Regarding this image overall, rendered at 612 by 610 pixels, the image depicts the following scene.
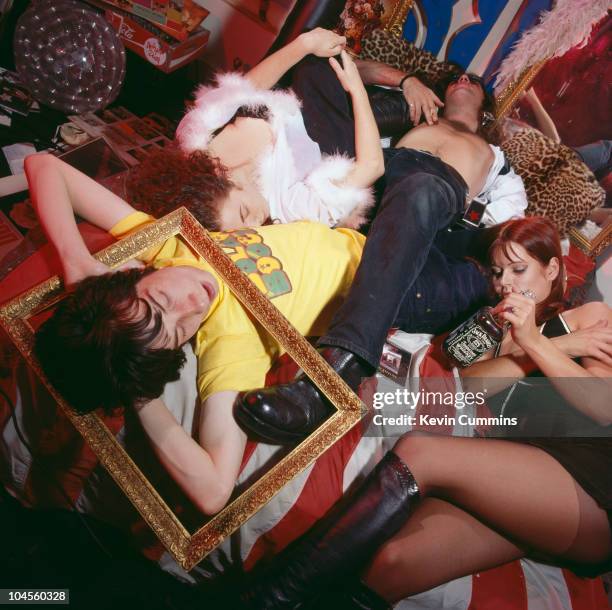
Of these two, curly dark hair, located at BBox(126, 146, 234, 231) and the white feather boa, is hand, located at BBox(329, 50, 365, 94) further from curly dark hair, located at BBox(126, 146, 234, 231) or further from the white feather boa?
the white feather boa

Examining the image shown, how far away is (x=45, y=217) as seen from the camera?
1225 mm

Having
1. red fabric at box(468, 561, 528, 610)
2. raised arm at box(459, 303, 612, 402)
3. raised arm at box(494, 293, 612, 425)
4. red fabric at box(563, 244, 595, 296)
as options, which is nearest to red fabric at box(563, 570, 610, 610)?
red fabric at box(468, 561, 528, 610)

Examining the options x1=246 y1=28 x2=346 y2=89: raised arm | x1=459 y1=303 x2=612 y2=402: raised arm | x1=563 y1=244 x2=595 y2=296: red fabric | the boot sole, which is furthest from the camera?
x1=563 y1=244 x2=595 y2=296: red fabric

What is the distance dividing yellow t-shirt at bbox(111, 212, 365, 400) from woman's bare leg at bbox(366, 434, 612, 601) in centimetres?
48

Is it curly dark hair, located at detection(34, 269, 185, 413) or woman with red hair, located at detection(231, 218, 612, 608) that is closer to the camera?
curly dark hair, located at detection(34, 269, 185, 413)

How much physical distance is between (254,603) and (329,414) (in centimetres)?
53

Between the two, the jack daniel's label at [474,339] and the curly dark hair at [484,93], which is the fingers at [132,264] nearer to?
the jack daniel's label at [474,339]

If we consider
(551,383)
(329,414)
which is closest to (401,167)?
(551,383)

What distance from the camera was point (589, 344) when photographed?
141cm

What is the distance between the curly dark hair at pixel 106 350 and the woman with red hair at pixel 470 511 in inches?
24.1

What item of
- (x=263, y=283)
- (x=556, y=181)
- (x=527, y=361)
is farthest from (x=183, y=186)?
(x=556, y=181)

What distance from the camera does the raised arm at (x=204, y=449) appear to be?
1.00 meters

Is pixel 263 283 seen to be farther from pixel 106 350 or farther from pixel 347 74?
pixel 347 74

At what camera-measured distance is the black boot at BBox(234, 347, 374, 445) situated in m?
1.04
